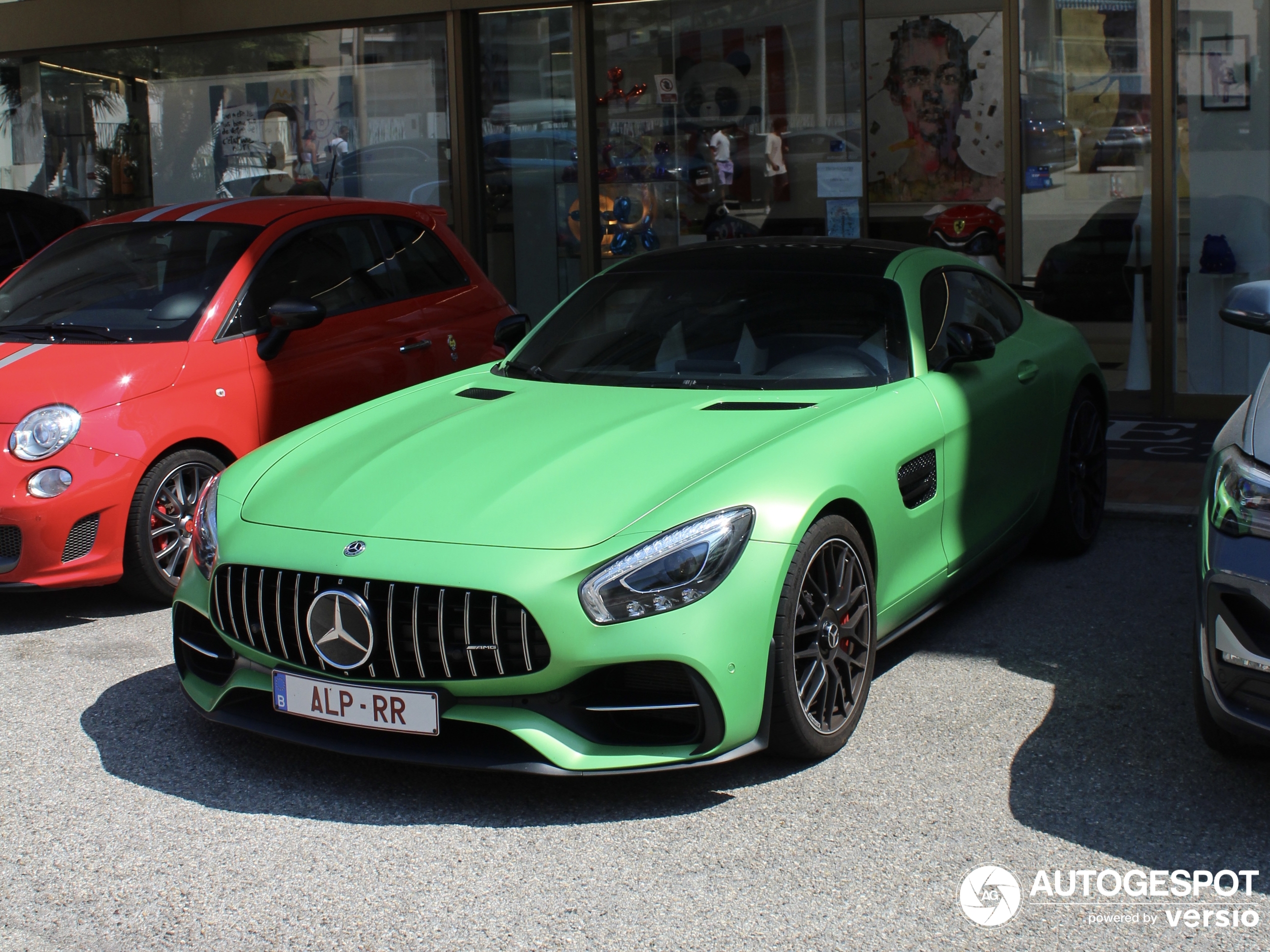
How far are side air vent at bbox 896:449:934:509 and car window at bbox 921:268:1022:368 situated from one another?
447mm

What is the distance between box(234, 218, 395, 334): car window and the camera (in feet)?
20.5

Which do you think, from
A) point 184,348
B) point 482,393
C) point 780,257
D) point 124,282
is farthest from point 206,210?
point 780,257

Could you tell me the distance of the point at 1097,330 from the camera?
30.9 ft

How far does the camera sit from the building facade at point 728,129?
905cm

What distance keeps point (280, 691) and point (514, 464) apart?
0.89 meters

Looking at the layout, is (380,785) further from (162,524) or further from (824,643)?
(162,524)

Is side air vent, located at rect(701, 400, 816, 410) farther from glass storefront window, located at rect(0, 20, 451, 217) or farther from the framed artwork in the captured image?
glass storefront window, located at rect(0, 20, 451, 217)

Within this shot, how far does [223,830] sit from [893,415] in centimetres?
231

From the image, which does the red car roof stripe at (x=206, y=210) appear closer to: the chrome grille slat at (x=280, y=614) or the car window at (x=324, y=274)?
the car window at (x=324, y=274)

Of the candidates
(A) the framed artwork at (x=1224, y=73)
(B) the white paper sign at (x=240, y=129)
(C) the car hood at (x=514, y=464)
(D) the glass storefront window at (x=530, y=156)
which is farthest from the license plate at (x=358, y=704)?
(B) the white paper sign at (x=240, y=129)

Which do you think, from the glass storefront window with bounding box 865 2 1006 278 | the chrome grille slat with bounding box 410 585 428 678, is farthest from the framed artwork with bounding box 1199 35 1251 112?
the chrome grille slat with bounding box 410 585 428 678

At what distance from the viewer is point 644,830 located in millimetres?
3531

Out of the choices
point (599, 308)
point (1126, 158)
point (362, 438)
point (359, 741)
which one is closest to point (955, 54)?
point (1126, 158)

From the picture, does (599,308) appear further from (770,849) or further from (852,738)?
(770,849)
